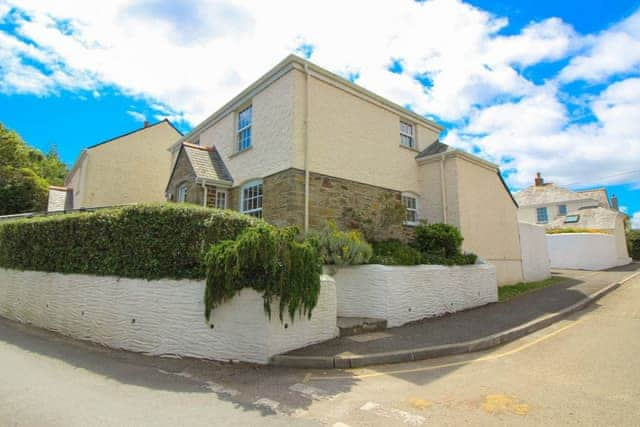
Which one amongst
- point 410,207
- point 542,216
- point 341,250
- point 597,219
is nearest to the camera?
point 341,250

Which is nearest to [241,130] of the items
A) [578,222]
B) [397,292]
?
[397,292]

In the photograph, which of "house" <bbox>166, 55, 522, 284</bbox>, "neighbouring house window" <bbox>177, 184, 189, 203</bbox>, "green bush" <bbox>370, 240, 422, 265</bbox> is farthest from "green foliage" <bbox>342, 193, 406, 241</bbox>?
"neighbouring house window" <bbox>177, 184, 189, 203</bbox>

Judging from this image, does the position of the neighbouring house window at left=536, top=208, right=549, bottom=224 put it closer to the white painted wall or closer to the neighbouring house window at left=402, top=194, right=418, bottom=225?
the white painted wall

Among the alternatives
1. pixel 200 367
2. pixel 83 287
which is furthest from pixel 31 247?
pixel 200 367

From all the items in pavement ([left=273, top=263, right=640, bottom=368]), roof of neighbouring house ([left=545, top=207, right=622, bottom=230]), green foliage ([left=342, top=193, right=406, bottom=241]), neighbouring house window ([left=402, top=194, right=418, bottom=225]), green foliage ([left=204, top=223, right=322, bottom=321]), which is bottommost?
pavement ([left=273, top=263, right=640, bottom=368])

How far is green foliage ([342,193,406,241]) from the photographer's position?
11.5 m

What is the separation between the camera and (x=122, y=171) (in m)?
21.1

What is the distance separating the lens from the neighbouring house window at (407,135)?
47.4 feet

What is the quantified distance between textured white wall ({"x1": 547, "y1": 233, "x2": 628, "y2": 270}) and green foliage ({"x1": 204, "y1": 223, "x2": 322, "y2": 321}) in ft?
80.0

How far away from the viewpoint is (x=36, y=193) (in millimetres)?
27953

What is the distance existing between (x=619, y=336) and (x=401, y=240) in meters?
6.78

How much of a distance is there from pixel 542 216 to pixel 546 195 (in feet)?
7.81

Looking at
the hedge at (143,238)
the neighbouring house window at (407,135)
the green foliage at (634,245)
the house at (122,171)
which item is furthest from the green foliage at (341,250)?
the green foliage at (634,245)

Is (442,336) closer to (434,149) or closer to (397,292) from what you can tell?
(397,292)
